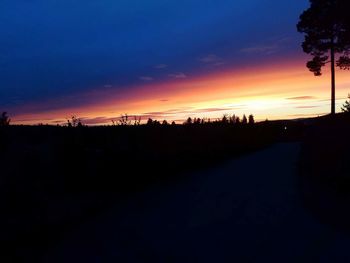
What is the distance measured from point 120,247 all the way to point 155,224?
1701 mm

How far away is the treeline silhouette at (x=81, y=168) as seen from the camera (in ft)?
36.9

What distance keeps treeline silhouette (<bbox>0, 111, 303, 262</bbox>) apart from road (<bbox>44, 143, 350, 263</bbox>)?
889 millimetres

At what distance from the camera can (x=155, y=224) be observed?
10.7 m

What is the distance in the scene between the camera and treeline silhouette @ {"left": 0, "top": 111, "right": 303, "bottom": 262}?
11.2 meters

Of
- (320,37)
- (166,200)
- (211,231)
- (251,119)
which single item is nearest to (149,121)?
(166,200)

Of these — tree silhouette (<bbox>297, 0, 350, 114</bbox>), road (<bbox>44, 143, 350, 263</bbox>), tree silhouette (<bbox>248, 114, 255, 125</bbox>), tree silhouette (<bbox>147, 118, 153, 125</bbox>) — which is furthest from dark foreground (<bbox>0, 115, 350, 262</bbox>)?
tree silhouette (<bbox>297, 0, 350, 114</bbox>)

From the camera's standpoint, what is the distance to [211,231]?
962 cm

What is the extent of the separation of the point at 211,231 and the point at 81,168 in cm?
759

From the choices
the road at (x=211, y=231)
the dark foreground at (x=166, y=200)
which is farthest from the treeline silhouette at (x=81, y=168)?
the road at (x=211, y=231)

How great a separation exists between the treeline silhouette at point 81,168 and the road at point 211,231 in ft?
2.92

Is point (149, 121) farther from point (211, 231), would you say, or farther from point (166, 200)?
point (211, 231)

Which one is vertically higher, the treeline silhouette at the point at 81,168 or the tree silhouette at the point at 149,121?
the tree silhouette at the point at 149,121

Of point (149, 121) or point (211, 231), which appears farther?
point (149, 121)

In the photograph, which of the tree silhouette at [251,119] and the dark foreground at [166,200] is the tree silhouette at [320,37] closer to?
the tree silhouette at [251,119]
